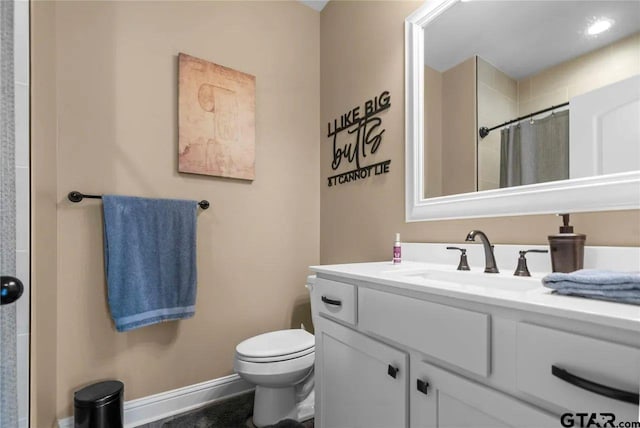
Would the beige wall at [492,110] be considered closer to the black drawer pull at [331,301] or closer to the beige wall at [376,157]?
the beige wall at [376,157]

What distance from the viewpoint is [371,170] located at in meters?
1.76

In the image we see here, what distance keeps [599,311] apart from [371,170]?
132cm

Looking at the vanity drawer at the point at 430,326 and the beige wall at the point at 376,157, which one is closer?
the vanity drawer at the point at 430,326

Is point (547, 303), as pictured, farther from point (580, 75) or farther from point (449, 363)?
point (580, 75)

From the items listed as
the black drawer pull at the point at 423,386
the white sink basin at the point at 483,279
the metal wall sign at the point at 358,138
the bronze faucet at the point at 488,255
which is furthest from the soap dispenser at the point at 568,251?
the metal wall sign at the point at 358,138

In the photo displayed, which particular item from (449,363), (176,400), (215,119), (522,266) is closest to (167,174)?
(215,119)

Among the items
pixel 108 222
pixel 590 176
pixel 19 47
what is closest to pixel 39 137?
pixel 19 47

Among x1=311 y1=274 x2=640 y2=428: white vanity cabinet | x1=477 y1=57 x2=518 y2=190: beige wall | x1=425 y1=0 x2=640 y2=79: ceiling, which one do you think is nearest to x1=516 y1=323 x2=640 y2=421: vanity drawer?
x1=311 y1=274 x2=640 y2=428: white vanity cabinet

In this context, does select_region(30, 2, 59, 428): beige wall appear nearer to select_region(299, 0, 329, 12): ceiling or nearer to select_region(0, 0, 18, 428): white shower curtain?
select_region(0, 0, 18, 428): white shower curtain

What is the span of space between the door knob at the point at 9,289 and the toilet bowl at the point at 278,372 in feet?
3.44

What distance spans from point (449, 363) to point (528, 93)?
1003 mm

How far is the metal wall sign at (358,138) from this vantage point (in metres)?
1.71

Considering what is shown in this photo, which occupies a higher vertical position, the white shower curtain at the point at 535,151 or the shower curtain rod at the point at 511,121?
the shower curtain rod at the point at 511,121

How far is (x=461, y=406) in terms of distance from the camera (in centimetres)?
72
